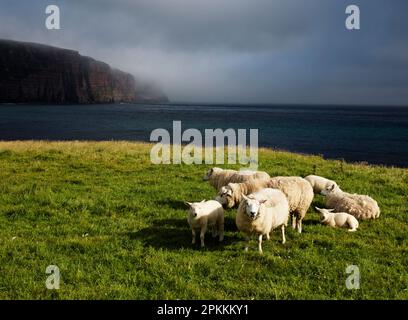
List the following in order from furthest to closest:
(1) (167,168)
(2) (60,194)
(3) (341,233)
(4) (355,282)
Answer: (1) (167,168) → (2) (60,194) → (3) (341,233) → (4) (355,282)

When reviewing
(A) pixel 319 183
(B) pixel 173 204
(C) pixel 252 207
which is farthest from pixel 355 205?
(B) pixel 173 204

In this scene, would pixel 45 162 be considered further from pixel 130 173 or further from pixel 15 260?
pixel 15 260

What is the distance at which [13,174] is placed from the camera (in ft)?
67.6

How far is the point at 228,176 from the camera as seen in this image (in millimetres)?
16656

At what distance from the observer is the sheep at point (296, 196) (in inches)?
482

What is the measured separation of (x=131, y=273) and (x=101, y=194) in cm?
764

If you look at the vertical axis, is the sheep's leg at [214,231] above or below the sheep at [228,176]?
below

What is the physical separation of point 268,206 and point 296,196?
1973mm

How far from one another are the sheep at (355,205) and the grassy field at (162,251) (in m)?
0.49

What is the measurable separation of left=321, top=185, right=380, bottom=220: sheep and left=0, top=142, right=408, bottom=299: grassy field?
1.61 feet

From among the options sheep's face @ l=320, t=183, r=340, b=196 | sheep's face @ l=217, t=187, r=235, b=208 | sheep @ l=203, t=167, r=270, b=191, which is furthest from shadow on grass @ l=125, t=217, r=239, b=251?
sheep's face @ l=320, t=183, r=340, b=196

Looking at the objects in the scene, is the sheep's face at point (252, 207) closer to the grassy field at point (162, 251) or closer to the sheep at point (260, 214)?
the sheep at point (260, 214)

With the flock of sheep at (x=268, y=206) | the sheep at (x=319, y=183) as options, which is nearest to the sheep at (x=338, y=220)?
the flock of sheep at (x=268, y=206)
